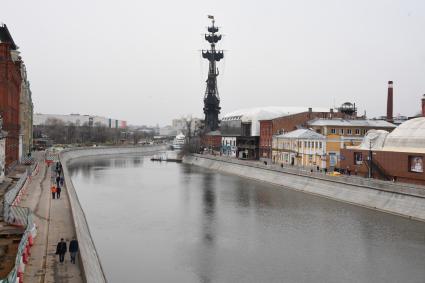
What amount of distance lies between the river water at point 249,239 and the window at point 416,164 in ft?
18.8

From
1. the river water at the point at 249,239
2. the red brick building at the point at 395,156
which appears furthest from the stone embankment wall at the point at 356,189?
the red brick building at the point at 395,156

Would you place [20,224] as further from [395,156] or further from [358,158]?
[358,158]

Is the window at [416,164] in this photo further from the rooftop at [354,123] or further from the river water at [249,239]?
the rooftop at [354,123]

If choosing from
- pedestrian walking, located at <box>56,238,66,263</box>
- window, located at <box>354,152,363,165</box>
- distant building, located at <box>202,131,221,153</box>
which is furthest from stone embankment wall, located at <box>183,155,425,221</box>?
distant building, located at <box>202,131,221,153</box>

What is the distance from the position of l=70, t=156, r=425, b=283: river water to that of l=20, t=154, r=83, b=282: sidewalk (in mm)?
2217

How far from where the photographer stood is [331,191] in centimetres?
4078

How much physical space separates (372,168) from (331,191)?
14.9 feet

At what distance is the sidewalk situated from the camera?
14.7 m

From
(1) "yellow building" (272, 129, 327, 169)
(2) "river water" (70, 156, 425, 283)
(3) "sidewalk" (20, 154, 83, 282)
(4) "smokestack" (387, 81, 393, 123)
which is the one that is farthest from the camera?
(4) "smokestack" (387, 81, 393, 123)

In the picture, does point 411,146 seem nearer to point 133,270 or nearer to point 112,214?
point 112,214

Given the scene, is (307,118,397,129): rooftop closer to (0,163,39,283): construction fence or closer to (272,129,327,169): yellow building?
(272,129,327,169): yellow building

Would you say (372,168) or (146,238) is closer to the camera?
(146,238)

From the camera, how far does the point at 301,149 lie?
58312mm

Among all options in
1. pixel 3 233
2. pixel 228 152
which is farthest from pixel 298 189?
pixel 228 152
